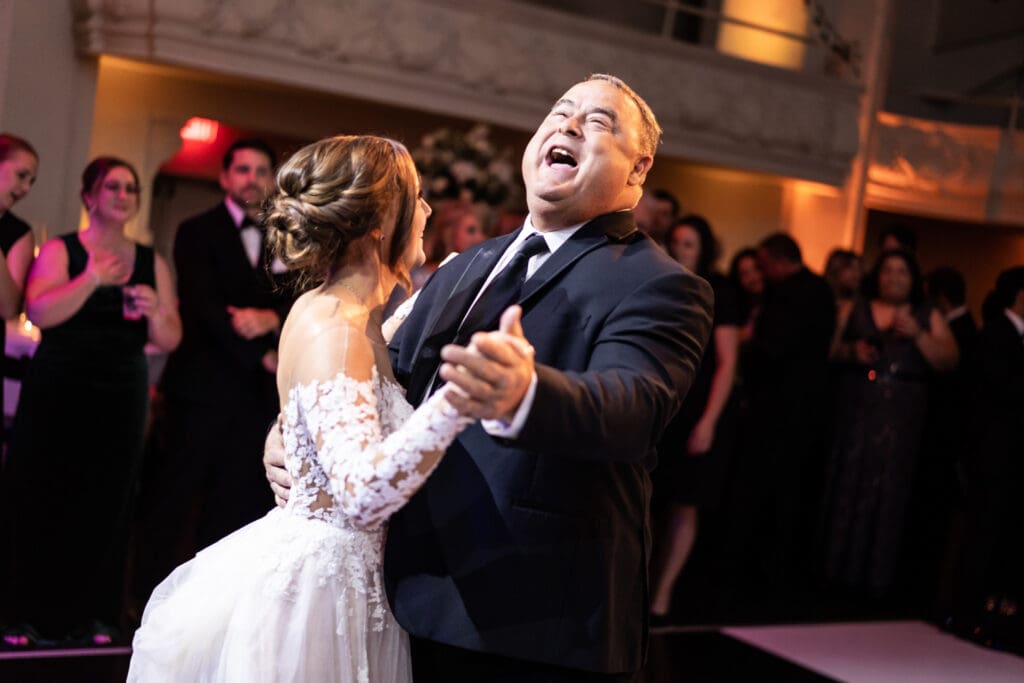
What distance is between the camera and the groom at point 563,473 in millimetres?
1897

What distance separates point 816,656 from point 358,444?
3569mm

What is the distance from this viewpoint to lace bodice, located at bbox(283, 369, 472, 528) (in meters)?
1.77

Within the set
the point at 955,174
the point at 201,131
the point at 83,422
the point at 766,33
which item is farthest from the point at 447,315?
the point at 955,174

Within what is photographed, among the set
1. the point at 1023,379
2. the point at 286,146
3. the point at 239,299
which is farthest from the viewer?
the point at 286,146

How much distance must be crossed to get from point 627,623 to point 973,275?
922 cm

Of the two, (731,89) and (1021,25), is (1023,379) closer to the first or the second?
(731,89)

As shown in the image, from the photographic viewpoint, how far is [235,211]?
4.66m

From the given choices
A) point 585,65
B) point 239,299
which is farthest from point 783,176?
point 239,299

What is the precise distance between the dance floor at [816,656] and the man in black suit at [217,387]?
1.97 feet

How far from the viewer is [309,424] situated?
1.97m

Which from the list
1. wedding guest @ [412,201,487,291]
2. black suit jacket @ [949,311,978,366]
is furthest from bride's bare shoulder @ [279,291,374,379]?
black suit jacket @ [949,311,978,366]

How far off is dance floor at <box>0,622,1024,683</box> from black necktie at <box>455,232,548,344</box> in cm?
236

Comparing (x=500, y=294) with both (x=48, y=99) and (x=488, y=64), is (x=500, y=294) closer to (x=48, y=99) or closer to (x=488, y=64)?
(x=48, y=99)

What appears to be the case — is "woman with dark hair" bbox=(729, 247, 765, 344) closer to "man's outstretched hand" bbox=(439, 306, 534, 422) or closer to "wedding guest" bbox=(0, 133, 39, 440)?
"wedding guest" bbox=(0, 133, 39, 440)
